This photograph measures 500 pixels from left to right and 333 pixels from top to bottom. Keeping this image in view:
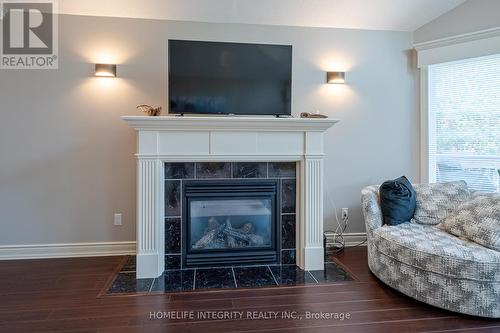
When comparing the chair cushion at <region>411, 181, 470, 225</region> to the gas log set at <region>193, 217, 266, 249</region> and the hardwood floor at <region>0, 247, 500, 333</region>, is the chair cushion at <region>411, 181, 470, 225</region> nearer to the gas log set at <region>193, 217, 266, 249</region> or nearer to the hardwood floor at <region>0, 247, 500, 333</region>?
the hardwood floor at <region>0, 247, 500, 333</region>

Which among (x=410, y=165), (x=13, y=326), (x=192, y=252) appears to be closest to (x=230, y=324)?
(x=192, y=252)

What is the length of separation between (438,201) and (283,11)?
7.72 ft

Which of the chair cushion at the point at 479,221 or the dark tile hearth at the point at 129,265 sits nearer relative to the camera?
the chair cushion at the point at 479,221

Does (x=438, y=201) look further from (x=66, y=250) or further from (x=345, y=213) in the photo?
(x=66, y=250)

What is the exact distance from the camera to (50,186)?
301 cm

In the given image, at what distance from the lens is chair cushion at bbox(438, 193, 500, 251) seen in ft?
6.92

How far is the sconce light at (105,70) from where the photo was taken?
2.92 metres

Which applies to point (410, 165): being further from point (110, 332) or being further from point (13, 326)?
point (13, 326)

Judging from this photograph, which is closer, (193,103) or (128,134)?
(193,103)

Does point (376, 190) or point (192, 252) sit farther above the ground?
point (376, 190)

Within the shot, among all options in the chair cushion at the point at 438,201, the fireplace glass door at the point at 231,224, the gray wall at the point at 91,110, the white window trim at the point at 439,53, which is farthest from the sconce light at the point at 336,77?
the fireplace glass door at the point at 231,224

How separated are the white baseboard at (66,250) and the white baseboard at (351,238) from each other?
6.94ft

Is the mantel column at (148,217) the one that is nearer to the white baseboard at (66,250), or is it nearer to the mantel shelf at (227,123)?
the mantel shelf at (227,123)

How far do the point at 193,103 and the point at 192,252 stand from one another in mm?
1372
